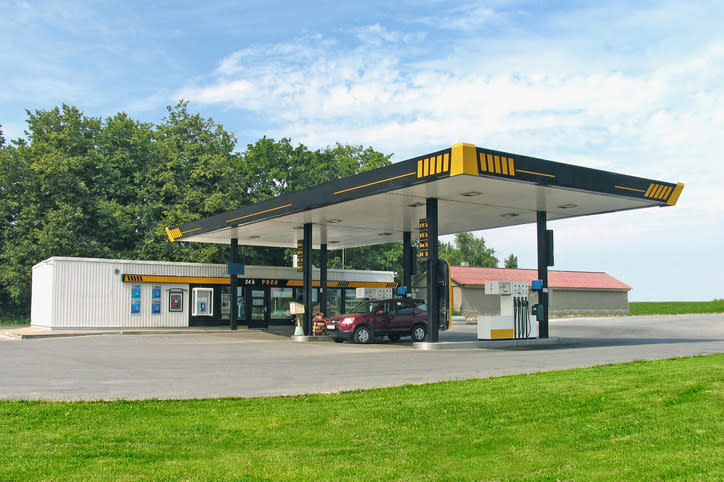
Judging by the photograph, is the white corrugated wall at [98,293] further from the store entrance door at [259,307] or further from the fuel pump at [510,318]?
the fuel pump at [510,318]

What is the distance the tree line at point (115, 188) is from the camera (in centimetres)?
4088

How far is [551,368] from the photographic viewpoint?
45.3 feet

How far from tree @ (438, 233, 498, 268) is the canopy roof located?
64105 mm

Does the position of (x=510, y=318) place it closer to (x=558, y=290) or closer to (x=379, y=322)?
(x=379, y=322)

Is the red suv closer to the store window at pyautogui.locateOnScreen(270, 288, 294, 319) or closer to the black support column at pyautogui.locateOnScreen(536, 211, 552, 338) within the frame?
the black support column at pyautogui.locateOnScreen(536, 211, 552, 338)

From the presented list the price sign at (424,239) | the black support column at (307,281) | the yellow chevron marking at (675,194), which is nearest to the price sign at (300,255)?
the black support column at (307,281)

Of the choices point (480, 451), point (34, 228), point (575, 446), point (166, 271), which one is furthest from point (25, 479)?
point (34, 228)

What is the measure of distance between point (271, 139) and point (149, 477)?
158 ft

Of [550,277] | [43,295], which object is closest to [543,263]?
[43,295]

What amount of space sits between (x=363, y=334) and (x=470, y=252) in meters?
74.6

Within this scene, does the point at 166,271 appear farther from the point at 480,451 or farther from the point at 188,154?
the point at 480,451

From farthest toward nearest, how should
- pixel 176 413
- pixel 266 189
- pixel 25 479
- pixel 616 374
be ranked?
pixel 266 189 → pixel 616 374 → pixel 176 413 → pixel 25 479

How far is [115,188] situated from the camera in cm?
4497

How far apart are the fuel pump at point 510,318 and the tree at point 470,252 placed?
69326 millimetres
